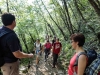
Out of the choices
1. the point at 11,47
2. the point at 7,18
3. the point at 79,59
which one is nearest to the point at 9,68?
the point at 11,47

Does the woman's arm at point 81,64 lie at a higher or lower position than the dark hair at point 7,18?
lower

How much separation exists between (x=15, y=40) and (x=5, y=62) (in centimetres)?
57

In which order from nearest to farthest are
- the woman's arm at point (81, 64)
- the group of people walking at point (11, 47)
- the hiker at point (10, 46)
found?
the woman's arm at point (81, 64), the group of people walking at point (11, 47), the hiker at point (10, 46)

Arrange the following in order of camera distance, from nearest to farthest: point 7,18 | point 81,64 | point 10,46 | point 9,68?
point 81,64 < point 10,46 < point 7,18 < point 9,68

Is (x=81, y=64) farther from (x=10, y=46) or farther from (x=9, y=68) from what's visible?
(x=9, y=68)

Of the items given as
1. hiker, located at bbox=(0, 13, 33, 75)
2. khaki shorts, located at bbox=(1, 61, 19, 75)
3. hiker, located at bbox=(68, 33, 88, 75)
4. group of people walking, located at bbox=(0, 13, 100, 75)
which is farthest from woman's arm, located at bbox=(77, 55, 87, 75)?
khaki shorts, located at bbox=(1, 61, 19, 75)

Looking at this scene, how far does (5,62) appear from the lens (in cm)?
352

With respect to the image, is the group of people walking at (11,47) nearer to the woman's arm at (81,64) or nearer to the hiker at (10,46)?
the hiker at (10,46)

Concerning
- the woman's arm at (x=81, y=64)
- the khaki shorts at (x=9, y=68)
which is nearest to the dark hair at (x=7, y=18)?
the khaki shorts at (x=9, y=68)

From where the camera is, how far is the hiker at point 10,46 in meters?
3.29

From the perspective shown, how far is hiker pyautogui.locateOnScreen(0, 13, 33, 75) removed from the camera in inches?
129

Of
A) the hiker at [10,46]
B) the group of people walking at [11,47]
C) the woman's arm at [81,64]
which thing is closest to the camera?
the woman's arm at [81,64]

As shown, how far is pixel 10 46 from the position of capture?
3270 mm

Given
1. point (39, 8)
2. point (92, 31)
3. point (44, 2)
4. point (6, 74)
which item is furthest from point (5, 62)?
point (39, 8)
